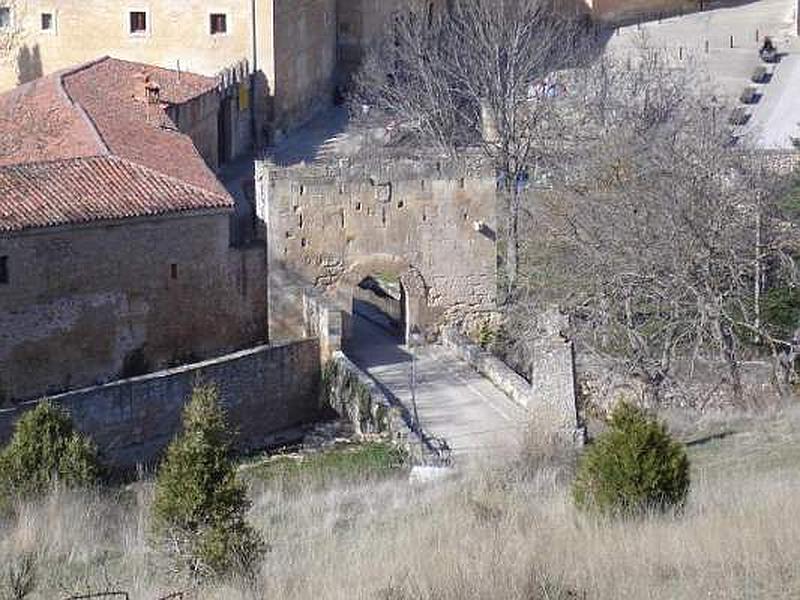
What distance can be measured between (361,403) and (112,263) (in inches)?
156

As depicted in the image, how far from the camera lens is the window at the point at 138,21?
41.1 metres

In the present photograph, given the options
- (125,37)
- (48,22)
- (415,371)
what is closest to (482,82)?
(125,37)

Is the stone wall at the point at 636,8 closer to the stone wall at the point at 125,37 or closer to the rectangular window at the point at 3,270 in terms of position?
the stone wall at the point at 125,37

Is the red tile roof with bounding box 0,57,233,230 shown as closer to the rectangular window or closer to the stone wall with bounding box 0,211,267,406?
the stone wall with bounding box 0,211,267,406

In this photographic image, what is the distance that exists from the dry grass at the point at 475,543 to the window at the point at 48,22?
87.6 ft

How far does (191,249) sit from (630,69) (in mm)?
17123

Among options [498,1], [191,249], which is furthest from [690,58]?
[191,249]

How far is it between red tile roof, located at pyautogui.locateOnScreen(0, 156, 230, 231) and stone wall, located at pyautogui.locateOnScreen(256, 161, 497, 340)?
107cm

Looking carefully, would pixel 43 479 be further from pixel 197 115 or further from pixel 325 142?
pixel 325 142

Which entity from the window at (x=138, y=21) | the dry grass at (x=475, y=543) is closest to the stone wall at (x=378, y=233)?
the dry grass at (x=475, y=543)

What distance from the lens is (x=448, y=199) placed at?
1011 inches

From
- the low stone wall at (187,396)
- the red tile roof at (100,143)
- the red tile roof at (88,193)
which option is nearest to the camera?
the low stone wall at (187,396)

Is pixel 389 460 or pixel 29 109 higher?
pixel 29 109

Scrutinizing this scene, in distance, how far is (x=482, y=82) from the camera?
3678cm
